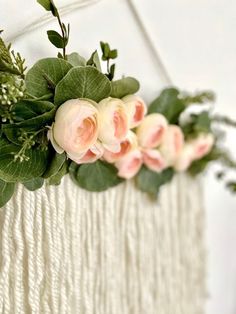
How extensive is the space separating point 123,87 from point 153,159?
0.16 m

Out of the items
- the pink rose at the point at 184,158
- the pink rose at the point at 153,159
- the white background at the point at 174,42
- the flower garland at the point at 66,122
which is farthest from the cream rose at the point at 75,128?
the pink rose at the point at 184,158

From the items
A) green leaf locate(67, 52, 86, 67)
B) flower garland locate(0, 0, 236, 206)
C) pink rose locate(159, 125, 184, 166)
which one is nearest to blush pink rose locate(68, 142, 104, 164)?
flower garland locate(0, 0, 236, 206)

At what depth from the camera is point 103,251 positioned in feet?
2.94

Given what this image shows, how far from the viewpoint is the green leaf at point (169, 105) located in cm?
96

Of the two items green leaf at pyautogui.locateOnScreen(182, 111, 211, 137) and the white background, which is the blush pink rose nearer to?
the white background

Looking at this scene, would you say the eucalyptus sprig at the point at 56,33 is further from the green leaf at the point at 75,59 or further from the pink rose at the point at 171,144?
the pink rose at the point at 171,144

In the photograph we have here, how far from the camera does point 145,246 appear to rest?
0.99 metres

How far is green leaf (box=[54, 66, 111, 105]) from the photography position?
73cm

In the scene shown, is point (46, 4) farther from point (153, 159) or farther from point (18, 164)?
A: point (153, 159)

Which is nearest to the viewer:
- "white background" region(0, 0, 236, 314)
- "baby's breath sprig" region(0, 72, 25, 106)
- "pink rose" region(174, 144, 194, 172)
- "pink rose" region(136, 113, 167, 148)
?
"baby's breath sprig" region(0, 72, 25, 106)

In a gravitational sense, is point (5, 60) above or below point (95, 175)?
above

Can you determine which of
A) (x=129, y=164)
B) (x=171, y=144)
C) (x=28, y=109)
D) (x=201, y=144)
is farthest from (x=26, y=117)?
(x=201, y=144)

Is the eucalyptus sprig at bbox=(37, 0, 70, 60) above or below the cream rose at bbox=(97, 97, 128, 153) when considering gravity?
above

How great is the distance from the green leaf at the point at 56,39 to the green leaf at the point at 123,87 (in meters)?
0.10
